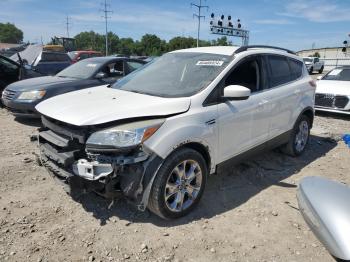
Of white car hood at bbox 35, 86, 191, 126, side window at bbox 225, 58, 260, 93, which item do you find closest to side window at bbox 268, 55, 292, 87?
side window at bbox 225, 58, 260, 93

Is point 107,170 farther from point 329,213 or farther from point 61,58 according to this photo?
point 61,58

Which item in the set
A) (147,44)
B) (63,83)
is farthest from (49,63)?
(147,44)

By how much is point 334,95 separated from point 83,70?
6799mm

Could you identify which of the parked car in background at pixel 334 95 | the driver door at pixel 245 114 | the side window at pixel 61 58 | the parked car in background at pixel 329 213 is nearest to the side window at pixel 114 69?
the driver door at pixel 245 114

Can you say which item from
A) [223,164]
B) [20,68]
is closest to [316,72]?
[20,68]

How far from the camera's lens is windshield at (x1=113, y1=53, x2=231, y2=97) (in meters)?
3.67

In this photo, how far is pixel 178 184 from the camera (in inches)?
131

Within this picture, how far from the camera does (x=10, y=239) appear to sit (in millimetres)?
3094

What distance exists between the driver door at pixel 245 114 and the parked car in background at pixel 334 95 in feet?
18.0

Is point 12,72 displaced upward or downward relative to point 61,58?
downward

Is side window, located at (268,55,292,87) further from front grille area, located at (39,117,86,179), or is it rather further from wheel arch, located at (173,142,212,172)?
front grille area, located at (39,117,86,179)

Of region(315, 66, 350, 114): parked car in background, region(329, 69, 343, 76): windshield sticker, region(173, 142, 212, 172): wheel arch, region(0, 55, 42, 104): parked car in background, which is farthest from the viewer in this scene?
region(329, 69, 343, 76): windshield sticker

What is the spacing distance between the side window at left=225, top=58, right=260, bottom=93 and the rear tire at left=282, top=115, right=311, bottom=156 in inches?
56.2

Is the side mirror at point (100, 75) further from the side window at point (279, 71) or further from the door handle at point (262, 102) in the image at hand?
the door handle at point (262, 102)
